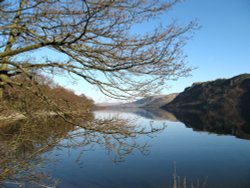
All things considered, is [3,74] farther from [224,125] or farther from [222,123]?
[222,123]

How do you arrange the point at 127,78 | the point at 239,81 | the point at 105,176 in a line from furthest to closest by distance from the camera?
the point at 239,81 < the point at 105,176 < the point at 127,78

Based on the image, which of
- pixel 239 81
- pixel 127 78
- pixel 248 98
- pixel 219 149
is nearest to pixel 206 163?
pixel 219 149

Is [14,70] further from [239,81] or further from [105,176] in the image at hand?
[239,81]

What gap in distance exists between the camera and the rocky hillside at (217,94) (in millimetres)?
136938

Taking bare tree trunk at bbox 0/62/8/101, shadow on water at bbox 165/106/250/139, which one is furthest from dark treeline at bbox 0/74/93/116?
shadow on water at bbox 165/106/250/139

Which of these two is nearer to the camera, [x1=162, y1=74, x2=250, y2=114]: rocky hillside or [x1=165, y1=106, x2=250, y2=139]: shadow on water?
[x1=165, y1=106, x2=250, y2=139]: shadow on water

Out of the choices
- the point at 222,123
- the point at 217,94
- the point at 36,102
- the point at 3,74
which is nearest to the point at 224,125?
the point at 222,123

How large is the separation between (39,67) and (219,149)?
21.3m

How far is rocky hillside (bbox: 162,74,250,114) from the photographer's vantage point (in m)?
137

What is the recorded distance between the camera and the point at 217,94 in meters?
160

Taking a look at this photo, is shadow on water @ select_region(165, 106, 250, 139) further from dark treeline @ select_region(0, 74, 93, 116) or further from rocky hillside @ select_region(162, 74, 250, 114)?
rocky hillside @ select_region(162, 74, 250, 114)

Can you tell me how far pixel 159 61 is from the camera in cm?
695

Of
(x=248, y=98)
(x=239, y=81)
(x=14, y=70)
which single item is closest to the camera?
(x=14, y=70)

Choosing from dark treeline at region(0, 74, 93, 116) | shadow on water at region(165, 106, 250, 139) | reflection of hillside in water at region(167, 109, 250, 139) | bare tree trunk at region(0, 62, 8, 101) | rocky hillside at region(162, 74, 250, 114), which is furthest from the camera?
rocky hillside at region(162, 74, 250, 114)
